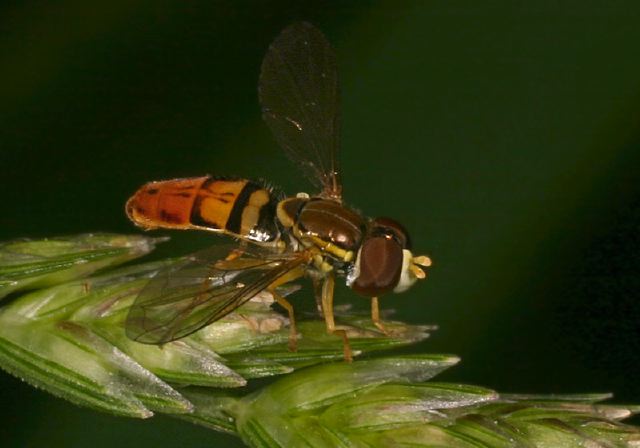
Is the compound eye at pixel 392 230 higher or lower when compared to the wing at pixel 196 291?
higher

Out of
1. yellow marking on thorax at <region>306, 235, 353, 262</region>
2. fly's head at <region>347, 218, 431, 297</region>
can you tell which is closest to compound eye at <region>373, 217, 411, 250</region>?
fly's head at <region>347, 218, 431, 297</region>

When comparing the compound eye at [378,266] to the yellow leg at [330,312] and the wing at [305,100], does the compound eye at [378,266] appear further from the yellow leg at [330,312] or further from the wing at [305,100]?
the wing at [305,100]

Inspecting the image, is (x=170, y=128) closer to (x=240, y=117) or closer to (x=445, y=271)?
(x=240, y=117)

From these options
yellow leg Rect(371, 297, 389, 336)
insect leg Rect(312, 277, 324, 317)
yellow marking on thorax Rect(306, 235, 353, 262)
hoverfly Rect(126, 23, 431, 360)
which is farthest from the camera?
yellow marking on thorax Rect(306, 235, 353, 262)

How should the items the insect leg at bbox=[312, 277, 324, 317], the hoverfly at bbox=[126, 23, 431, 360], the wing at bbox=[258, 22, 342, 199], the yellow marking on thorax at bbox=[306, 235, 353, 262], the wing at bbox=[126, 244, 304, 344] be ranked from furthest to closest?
1. the wing at bbox=[258, 22, 342, 199]
2. the yellow marking on thorax at bbox=[306, 235, 353, 262]
3. the insect leg at bbox=[312, 277, 324, 317]
4. the hoverfly at bbox=[126, 23, 431, 360]
5. the wing at bbox=[126, 244, 304, 344]

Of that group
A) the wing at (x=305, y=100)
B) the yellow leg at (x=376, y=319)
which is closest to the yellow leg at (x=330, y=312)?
the yellow leg at (x=376, y=319)

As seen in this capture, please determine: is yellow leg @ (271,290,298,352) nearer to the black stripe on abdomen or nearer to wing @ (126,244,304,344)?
wing @ (126,244,304,344)

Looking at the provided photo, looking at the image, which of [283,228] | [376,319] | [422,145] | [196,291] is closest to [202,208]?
[283,228]
